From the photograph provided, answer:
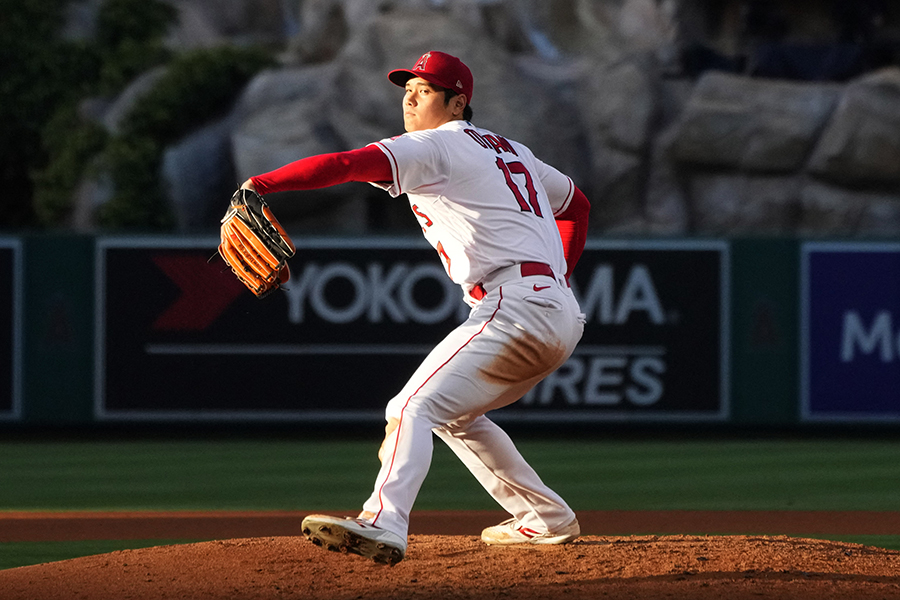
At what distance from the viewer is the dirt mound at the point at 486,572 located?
380cm

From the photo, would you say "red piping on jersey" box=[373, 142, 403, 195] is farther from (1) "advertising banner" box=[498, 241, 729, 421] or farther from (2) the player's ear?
(1) "advertising banner" box=[498, 241, 729, 421]

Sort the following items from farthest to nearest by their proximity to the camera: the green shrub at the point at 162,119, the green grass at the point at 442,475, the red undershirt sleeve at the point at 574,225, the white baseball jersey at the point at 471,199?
the green shrub at the point at 162,119
the green grass at the point at 442,475
the red undershirt sleeve at the point at 574,225
the white baseball jersey at the point at 471,199

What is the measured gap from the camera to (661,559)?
4.23 metres

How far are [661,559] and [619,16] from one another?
2174 centimetres

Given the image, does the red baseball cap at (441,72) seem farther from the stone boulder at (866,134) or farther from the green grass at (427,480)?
the stone boulder at (866,134)

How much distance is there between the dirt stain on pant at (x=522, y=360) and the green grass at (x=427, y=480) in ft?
7.49

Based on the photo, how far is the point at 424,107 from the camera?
13.7 ft

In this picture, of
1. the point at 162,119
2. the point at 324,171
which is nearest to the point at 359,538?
the point at 324,171

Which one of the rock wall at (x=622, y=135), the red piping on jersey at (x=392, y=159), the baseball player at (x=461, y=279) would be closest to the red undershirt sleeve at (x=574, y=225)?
the baseball player at (x=461, y=279)

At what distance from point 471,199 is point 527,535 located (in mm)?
1294

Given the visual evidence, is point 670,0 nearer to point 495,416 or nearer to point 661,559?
point 495,416

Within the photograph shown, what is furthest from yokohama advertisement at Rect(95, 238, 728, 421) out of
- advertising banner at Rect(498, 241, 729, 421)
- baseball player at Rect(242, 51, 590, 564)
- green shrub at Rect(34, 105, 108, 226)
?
green shrub at Rect(34, 105, 108, 226)

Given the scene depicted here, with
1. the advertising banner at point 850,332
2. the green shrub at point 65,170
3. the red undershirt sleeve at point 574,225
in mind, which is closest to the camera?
the red undershirt sleeve at point 574,225

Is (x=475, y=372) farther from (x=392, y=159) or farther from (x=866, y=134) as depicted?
(x=866, y=134)
